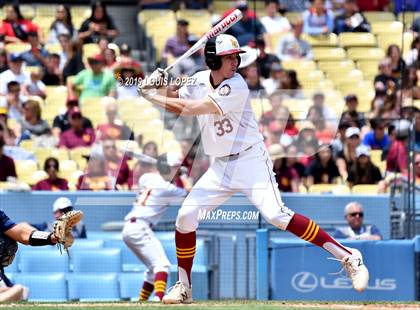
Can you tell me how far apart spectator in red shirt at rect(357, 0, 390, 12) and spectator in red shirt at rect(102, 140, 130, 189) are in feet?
19.4

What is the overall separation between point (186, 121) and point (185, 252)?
13.3ft

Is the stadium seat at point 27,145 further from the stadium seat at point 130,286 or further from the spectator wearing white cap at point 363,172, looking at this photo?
the spectator wearing white cap at point 363,172

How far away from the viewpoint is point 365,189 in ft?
46.0

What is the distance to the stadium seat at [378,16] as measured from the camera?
703 inches

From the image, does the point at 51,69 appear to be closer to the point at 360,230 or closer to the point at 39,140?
the point at 39,140

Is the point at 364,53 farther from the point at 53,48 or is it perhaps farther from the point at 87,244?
the point at 87,244

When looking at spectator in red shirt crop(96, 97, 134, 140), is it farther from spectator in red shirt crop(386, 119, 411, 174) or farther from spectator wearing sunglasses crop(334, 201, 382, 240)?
spectator in red shirt crop(386, 119, 411, 174)

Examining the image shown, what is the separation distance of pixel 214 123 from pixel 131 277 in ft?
13.2

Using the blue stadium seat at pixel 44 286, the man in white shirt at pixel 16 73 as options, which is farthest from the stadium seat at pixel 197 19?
the blue stadium seat at pixel 44 286

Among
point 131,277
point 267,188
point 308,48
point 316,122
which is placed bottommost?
point 131,277

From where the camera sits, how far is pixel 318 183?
14164 mm

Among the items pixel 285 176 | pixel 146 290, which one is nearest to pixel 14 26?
pixel 285 176

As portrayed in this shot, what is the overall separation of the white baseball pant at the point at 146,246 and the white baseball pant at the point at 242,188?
320 cm

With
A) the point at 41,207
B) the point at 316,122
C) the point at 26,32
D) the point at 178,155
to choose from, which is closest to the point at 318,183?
the point at 316,122
